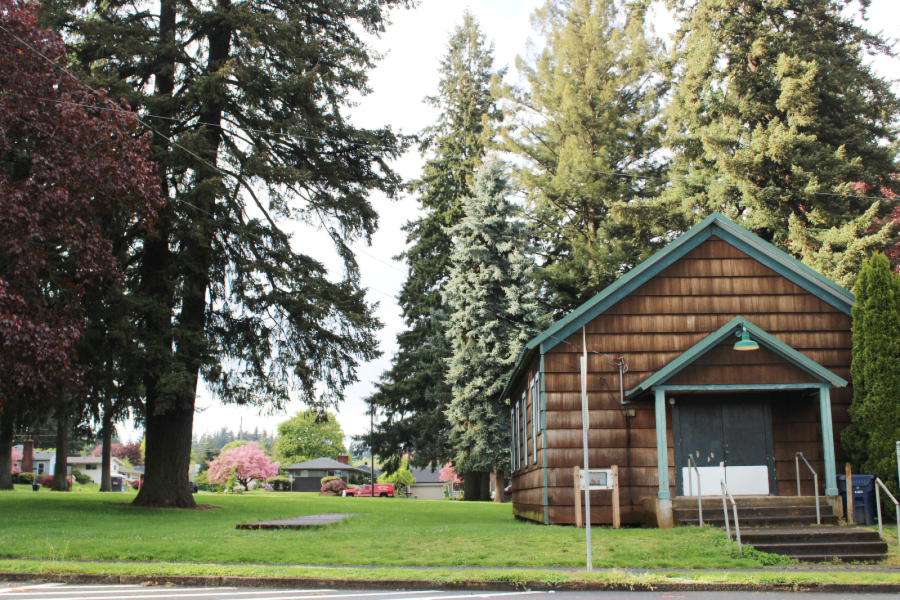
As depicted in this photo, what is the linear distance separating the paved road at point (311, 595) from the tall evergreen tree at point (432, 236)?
30.3 m

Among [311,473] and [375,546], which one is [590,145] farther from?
[311,473]

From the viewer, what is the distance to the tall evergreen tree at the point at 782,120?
84.7 feet

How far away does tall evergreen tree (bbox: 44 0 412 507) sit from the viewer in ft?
59.5

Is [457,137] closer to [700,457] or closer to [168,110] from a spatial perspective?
[168,110]

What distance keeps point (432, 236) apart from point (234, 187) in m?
22.2

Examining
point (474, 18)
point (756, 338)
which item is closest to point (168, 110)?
point (756, 338)

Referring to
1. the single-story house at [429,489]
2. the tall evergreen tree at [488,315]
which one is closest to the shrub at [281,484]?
the single-story house at [429,489]

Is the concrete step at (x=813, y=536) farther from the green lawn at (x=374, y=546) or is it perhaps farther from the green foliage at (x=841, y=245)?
the green foliage at (x=841, y=245)

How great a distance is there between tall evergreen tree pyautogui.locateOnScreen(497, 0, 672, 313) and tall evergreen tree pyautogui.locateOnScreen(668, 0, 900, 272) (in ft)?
9.00

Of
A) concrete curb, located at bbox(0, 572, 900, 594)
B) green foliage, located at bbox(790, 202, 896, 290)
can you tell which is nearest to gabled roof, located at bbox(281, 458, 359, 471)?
green foliage, located at bbox(790, 202, 896, 290)

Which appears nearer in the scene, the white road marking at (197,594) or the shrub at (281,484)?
the white road marking at (197,594)

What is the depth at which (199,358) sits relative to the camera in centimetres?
1761

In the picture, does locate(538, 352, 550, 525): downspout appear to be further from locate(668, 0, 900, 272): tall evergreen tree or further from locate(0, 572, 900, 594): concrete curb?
locate(668, 0, 900, 272): tall evergreen tree

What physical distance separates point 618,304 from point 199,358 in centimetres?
1023
